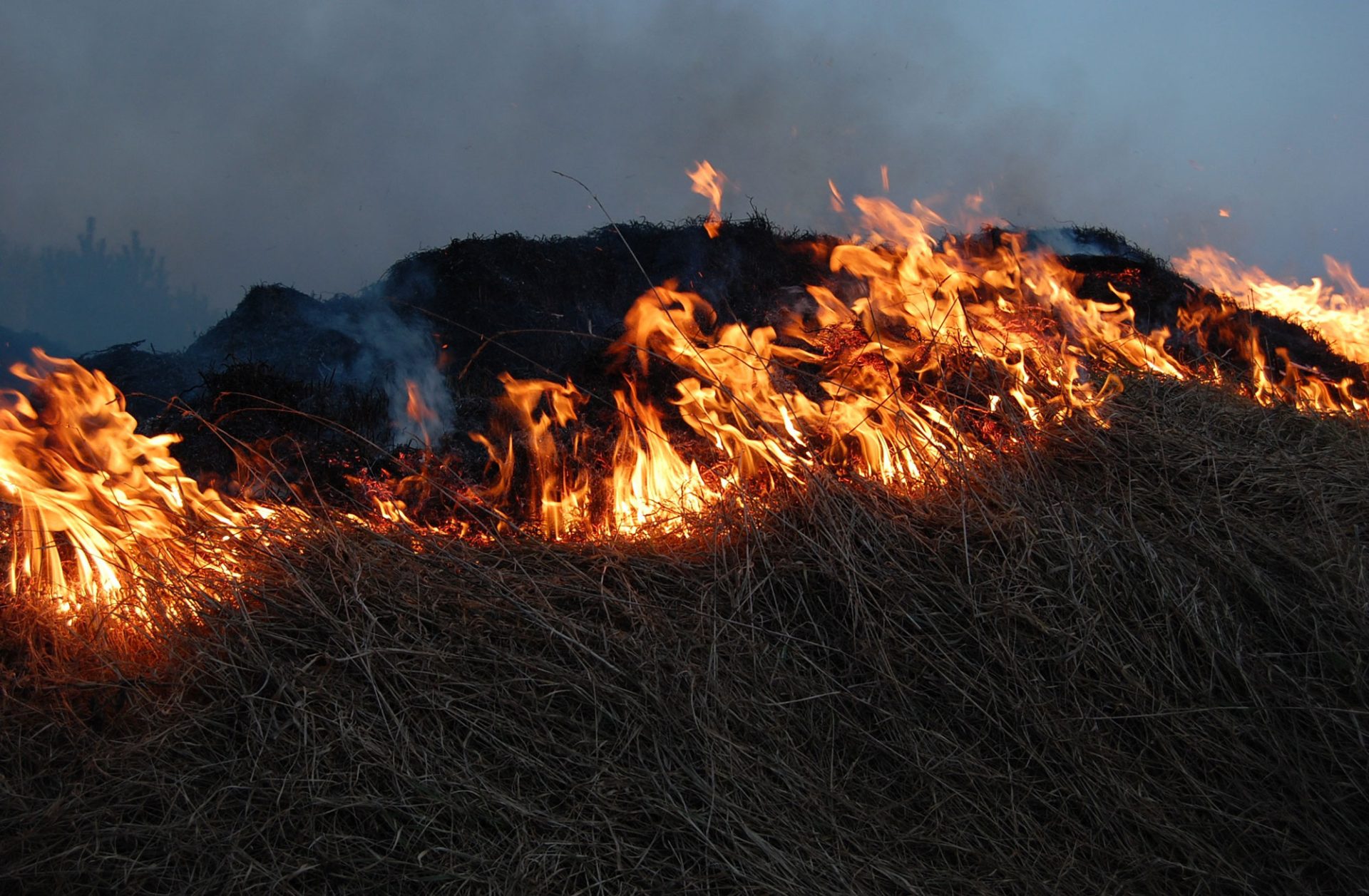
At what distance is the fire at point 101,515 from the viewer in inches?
99.5

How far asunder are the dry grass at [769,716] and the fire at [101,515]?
0.23 metres

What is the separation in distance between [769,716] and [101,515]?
224 cm

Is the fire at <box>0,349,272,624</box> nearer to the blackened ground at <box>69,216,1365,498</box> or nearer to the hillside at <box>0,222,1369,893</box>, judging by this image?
the hillside at <box>0,222,1369,893</box>

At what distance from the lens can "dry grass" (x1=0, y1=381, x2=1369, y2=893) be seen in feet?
6.06

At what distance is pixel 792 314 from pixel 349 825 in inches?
209

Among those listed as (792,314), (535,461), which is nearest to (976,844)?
(535,461)

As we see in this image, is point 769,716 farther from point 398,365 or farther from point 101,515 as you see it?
point 398,365

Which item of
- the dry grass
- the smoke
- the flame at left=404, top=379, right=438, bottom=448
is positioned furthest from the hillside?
the smoke

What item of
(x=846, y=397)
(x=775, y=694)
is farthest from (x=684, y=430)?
(x=775, y=694)

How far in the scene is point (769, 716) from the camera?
213 centimetres

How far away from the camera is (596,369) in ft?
17.7

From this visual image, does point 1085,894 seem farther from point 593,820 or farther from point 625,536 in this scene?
point 625,536

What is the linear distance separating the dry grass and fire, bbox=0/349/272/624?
0.23 metres

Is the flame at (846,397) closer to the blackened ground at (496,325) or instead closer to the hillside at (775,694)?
the hillside at (775,694)
